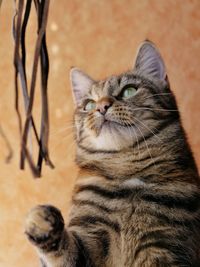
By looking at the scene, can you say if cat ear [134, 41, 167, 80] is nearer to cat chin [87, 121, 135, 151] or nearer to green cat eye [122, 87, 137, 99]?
green cat eye [122, 87, 137, 99]

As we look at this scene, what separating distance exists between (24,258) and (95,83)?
2.28 ft

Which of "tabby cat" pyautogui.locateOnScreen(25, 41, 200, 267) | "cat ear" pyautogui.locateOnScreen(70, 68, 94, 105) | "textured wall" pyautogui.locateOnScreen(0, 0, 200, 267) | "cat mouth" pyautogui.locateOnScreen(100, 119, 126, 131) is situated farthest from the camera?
"textured wall" pyautogui.locateOnScreen(0, 0, 200, 267)

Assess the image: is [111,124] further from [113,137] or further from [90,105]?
[90,105]

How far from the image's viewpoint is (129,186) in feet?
3.21

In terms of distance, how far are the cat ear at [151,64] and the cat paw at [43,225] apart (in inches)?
23.1

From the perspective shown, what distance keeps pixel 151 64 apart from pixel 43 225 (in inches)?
25.0

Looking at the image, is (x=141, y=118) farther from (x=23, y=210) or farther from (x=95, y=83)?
(x=23, y=210)

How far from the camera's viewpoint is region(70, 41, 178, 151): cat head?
3.36 ft

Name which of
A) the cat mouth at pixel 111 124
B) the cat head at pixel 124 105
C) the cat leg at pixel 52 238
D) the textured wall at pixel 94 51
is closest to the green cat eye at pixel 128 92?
the cat head at pixel 124 105

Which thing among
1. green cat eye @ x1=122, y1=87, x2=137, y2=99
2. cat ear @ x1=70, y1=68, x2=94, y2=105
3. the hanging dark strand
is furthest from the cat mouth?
the hanging dark strand

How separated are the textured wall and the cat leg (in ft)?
2.41

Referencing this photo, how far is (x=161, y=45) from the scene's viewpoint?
5.40 feet

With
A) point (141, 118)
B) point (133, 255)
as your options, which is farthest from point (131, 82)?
point (133, 255)

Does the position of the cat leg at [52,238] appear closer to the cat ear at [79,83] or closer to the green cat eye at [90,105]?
the green cat eye at [90,105]
